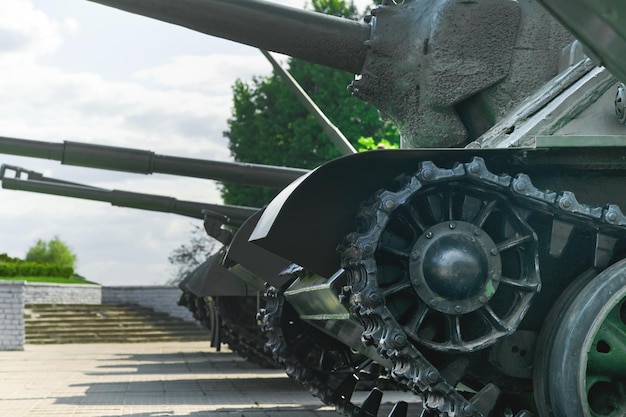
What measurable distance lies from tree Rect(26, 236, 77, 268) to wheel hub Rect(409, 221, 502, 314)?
57986 mm

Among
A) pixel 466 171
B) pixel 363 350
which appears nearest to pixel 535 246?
pixel 466 171

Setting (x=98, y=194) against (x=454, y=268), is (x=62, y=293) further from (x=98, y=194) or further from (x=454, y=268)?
(x=454, y=268)

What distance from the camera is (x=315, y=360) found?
830 cm

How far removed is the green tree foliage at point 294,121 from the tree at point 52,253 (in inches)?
1043

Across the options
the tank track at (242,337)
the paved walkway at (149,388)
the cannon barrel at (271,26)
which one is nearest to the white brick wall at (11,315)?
the paved walkway at (149,388)

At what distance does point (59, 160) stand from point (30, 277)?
23.1 metres

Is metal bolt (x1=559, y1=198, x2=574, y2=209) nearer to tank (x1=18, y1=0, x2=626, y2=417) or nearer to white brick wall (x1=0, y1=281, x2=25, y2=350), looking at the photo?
tank (x1=18, y1=0, x2=626, y2=417)

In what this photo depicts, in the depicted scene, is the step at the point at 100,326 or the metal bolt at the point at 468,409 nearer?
the metal bolt at the point at 468,409

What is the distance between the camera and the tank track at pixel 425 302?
5414 millimetres

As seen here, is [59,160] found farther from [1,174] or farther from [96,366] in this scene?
[96,366]

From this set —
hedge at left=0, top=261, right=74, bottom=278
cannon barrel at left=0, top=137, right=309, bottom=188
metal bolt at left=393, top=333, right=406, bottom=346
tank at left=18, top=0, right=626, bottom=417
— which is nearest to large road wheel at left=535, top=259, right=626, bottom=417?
tank at left=18, top=0, right=626, bottom=417

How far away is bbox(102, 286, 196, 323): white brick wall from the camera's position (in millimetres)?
31547

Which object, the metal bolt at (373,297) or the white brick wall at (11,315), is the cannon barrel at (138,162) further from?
the white brick wall at (11,315)

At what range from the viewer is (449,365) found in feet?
18.5
